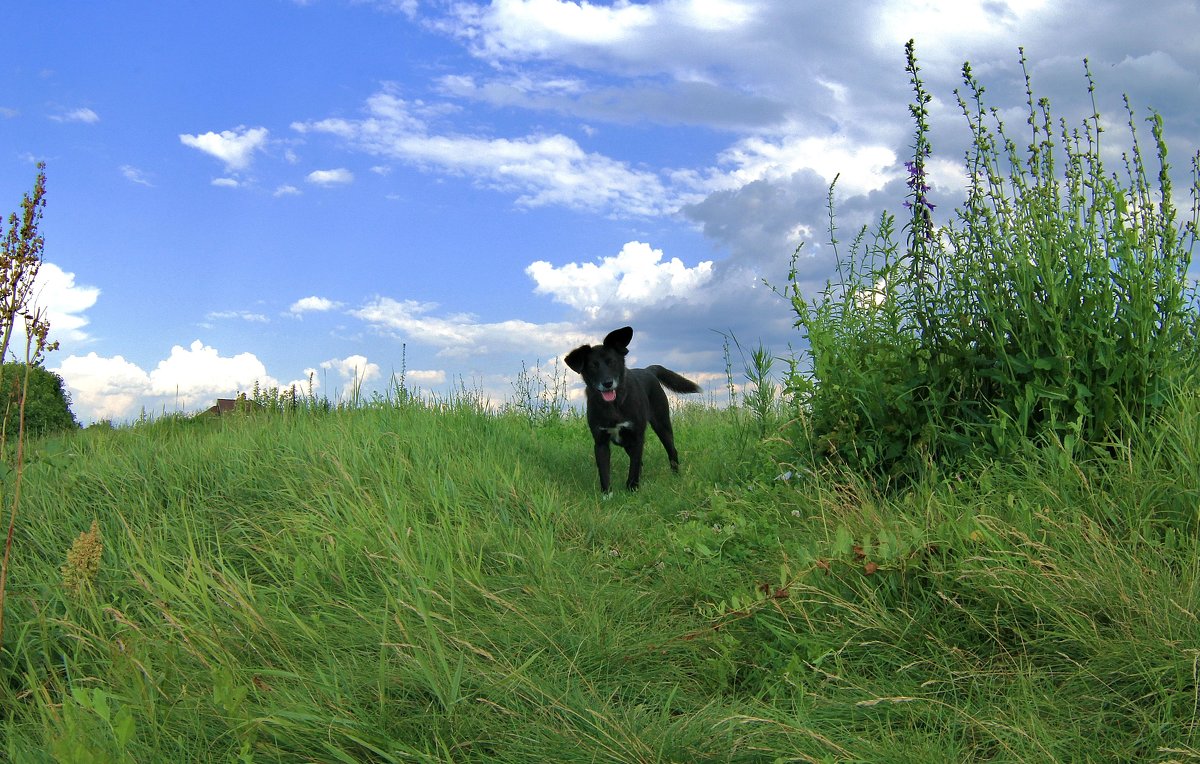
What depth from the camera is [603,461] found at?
7.16m

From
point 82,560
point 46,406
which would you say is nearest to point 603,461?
point 82,560

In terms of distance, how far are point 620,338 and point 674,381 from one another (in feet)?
6.20

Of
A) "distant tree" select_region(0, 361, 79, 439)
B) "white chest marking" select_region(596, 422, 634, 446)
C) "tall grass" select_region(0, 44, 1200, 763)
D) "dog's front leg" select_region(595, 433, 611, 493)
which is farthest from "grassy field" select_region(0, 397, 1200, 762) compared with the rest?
"distant tree" select_region(0, 361, 79, 439)

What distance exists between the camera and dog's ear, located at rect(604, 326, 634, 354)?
23.5 feet

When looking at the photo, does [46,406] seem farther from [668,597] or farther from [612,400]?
[668,597]

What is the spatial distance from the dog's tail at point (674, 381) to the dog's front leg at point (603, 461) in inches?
74.2

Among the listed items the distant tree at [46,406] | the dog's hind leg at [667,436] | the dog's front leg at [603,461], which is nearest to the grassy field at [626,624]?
the dog's front leg at [603,461]

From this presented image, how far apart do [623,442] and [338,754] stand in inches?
202

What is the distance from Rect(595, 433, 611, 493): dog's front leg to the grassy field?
1.59m

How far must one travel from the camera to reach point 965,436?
183 inches

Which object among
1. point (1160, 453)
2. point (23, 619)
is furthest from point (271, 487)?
point (1160, 453)

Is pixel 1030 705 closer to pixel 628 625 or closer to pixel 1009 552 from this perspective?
pixel 1009 552

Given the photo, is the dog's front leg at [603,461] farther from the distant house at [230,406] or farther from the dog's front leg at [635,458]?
the distant house at [230,406]

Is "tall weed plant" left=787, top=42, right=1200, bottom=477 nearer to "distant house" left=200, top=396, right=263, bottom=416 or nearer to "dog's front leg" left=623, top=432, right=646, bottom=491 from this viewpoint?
"dog's front leg" left=623, top=432, right=646, bottom=491
